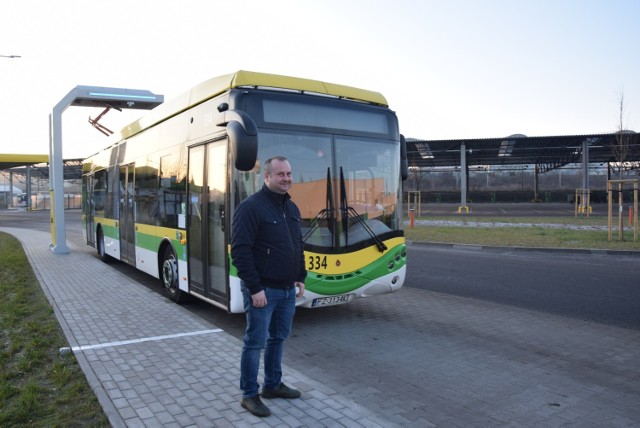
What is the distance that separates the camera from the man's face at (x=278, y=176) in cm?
384

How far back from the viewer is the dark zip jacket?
12.1 ft

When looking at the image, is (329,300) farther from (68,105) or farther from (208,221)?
(68,105)

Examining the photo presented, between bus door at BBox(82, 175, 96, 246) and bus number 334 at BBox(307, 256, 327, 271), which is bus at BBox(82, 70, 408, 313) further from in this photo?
bus door at BBox(82, 175, 96, 246)

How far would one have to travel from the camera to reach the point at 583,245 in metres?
15.7

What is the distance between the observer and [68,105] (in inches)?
604

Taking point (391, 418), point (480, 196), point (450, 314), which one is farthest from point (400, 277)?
point (480, 196)

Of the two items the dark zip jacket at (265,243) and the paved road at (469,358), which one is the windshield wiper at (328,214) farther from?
the dark zip jacket at (265,243)

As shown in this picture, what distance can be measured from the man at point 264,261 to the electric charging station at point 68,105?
42.2 ft

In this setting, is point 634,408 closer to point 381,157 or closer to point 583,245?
point 381,157

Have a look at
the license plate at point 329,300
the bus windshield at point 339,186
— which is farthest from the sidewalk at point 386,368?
the bus windshield at point 339,186

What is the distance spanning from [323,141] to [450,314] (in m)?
3.27

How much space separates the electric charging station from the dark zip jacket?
507 inches

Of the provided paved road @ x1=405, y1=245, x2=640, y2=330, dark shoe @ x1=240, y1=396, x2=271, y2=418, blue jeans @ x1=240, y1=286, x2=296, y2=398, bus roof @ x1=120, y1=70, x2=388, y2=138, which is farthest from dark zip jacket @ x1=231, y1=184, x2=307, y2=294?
paved road @ x1=405, y1=245, x2=640, y2=330

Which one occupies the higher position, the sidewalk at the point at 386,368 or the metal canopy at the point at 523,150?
the metal canopy at the point at 523,150
